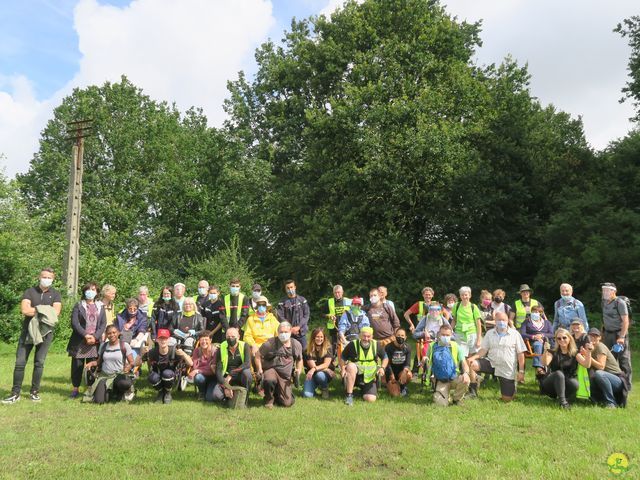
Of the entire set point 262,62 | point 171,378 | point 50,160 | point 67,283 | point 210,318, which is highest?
point 262,62

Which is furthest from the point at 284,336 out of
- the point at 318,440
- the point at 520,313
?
the point at 520,313

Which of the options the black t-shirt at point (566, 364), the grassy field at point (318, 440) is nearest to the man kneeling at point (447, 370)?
the grassy field at point (318, 440)

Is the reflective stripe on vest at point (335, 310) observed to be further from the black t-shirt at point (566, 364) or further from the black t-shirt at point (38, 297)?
the black t-shirt at point (38, 297)

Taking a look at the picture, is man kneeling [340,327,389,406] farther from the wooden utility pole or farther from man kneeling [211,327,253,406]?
the wooden utility pole

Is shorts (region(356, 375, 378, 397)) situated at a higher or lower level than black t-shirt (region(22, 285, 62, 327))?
lower

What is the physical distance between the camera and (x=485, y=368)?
891 centimetres

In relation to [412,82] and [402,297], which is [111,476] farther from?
[412,82]

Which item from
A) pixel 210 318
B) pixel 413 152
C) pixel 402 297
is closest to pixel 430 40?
pixel 413 152

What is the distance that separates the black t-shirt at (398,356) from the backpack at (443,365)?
0.65 m

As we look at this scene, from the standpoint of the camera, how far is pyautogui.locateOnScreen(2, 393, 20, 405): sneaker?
8.05m

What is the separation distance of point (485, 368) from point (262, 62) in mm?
22886

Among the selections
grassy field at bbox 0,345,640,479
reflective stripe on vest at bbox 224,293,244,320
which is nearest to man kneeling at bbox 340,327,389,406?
grassy field at bbox 0,345,640,479

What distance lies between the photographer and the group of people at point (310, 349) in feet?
Answer: 26.7

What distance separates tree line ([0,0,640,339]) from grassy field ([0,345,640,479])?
1121 cm
